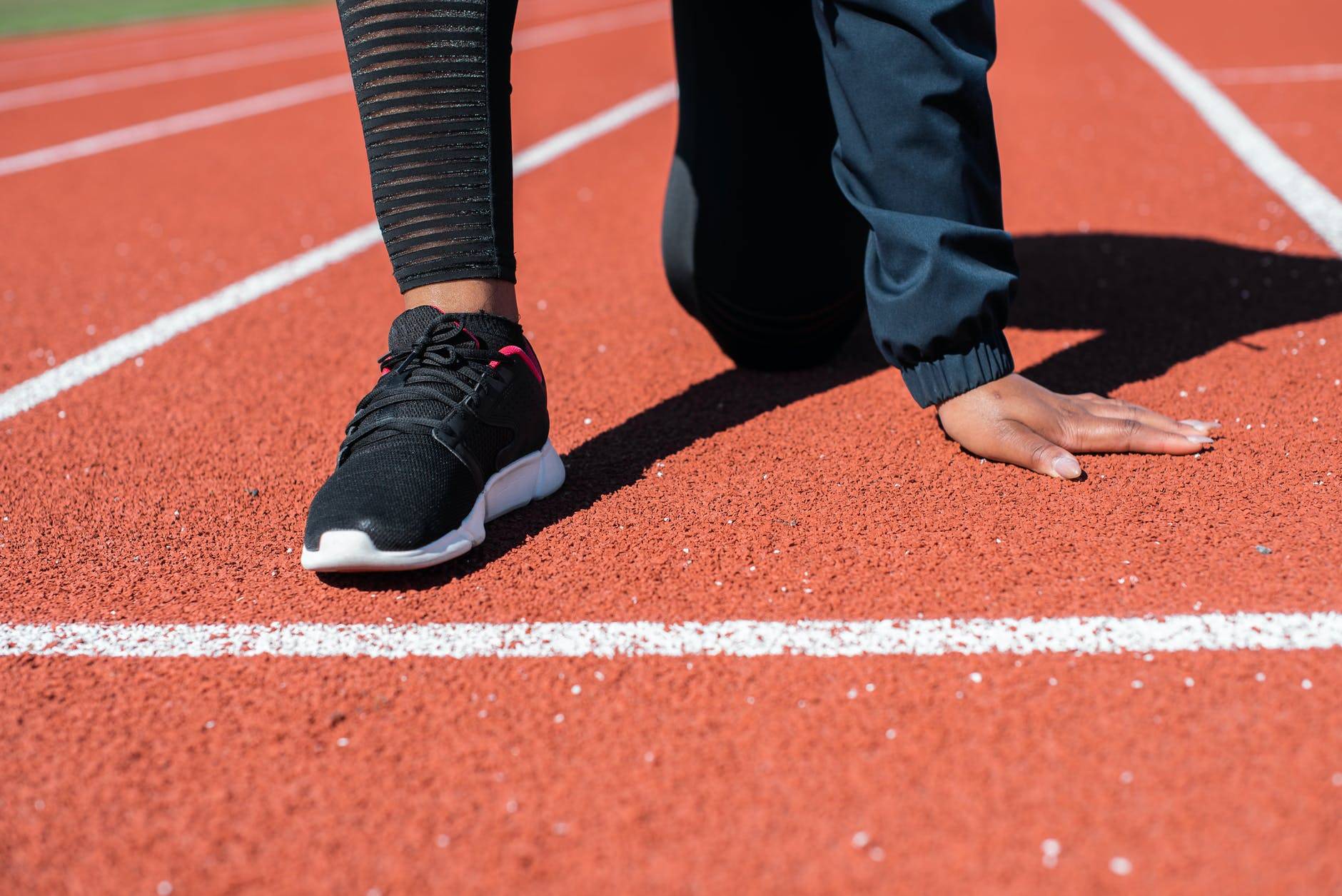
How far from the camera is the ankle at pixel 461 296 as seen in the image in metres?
1.88

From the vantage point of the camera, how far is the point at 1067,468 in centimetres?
183

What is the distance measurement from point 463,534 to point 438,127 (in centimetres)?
63

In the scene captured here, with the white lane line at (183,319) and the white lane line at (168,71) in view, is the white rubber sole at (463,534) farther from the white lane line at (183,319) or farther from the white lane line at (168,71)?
the white lane line at (168,71)

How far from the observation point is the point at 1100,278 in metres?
2.88

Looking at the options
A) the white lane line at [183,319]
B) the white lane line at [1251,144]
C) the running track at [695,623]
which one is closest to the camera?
the running track at [695,623]

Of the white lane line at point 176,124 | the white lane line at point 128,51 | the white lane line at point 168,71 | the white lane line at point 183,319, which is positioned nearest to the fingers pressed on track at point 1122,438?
the white lane line at point 183,319

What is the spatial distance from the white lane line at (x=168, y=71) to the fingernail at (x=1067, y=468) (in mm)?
6790

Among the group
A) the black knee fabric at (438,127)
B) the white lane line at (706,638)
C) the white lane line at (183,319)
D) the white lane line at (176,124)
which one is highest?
the black knee fabric at (438,127)

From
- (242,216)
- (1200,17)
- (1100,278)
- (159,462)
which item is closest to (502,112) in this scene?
(159,462)

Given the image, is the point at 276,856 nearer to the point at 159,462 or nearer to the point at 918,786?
the point at 918,786

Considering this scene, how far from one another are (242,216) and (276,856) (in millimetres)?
3107

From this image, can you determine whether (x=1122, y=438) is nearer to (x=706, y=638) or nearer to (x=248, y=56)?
(x=706, y=638)

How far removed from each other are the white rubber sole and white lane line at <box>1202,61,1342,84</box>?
14.5ft

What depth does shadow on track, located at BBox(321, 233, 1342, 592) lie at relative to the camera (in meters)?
1.93
